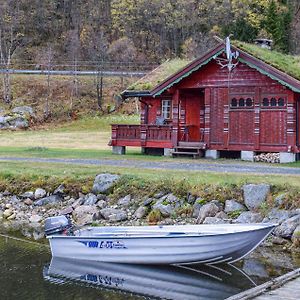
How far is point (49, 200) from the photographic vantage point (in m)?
23.9

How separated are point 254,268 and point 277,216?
298 cm

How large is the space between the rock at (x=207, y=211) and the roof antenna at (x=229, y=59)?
10.9 meters

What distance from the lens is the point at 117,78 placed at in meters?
67.4

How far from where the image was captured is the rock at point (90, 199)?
2284 cm

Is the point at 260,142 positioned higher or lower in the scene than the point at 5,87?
lower

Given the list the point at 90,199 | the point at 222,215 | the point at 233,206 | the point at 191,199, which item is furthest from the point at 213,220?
the point at 90,199

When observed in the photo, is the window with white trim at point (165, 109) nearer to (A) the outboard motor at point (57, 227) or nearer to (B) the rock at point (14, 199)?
(B) the rock at point (14, 199)

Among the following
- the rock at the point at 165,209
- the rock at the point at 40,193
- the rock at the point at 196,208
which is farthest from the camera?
the rock at the point at 40,193

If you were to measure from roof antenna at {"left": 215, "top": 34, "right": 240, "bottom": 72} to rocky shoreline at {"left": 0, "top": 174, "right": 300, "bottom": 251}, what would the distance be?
29.8ft

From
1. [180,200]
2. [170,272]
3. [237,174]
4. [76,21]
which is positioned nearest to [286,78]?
[237,174]

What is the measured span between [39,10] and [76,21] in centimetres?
568

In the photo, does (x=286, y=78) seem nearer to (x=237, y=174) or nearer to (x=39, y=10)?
(x=237, y=174)

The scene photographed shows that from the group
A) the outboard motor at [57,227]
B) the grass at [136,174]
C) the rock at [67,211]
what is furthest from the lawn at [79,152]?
the outboard motor at [57,227]

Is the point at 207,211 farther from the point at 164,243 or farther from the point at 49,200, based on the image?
the point at 49,200
